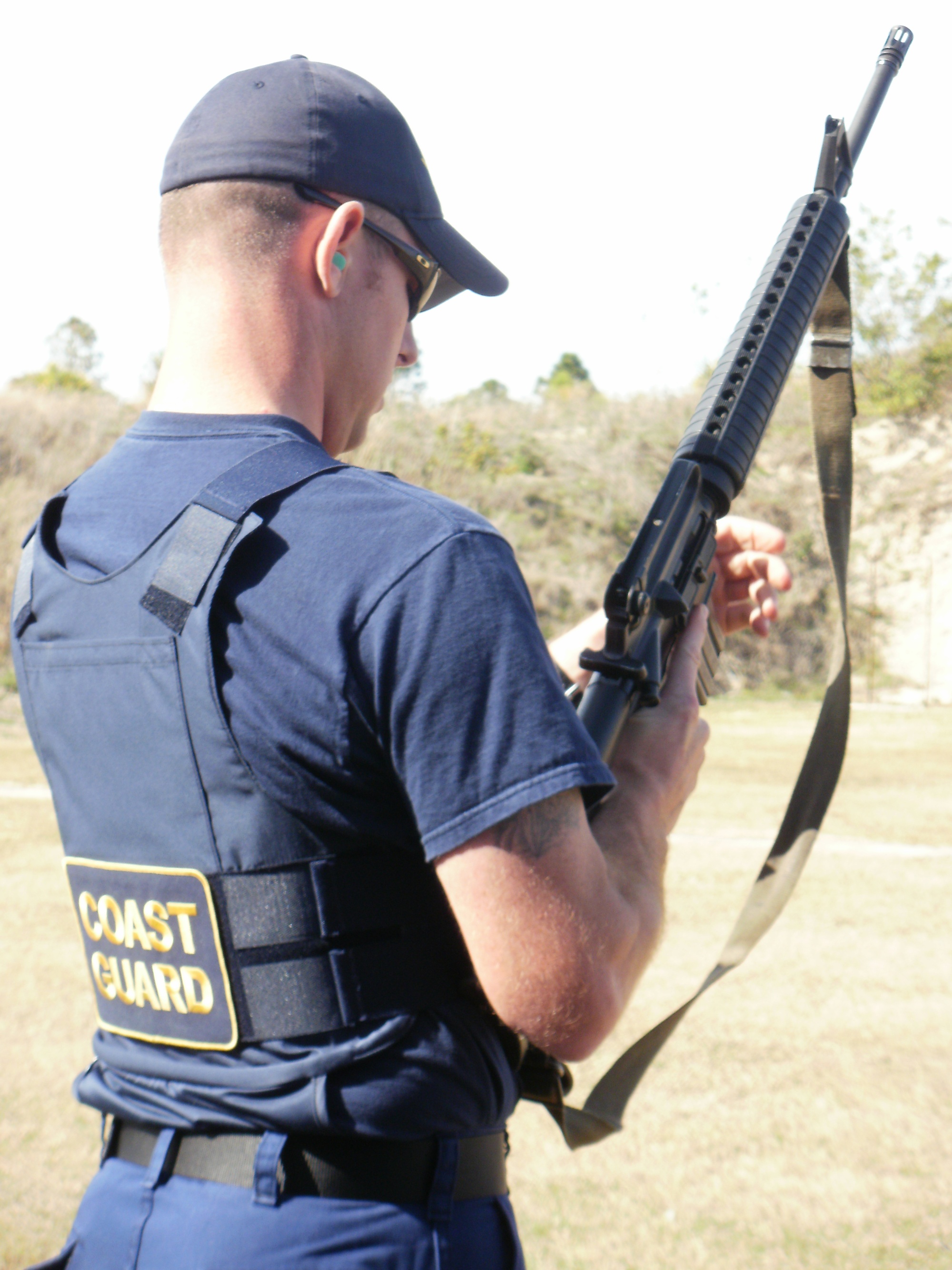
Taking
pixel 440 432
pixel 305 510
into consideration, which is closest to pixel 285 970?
pixel 305 510

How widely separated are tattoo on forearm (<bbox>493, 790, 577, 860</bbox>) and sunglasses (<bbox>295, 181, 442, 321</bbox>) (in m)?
0.72

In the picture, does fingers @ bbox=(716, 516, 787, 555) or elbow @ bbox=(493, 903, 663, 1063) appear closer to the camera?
elbow @ bbox=(493, 903, 663, 1063)

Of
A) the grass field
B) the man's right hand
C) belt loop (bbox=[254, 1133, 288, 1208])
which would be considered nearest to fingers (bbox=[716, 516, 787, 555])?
the man's right hand

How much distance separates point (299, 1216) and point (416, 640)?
1.98ft

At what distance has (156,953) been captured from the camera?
49.9 inches

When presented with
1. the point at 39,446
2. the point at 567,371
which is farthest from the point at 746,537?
the point at 567,371

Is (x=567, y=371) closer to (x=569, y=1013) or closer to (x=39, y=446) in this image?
(x=39, y=446)

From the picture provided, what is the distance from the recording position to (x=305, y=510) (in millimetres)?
1149

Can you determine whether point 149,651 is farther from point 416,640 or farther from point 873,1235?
point 873,1235

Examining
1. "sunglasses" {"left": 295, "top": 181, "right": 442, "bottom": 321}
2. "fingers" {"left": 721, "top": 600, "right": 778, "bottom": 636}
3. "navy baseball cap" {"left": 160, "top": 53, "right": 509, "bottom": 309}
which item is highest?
"navy baseball cap" {"left": 160, "top": 53, "right": 509, "bottom": 309}

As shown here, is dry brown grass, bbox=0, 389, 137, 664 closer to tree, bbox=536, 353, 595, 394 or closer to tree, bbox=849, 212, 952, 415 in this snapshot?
tree, bbox=849, 212, 952, 415

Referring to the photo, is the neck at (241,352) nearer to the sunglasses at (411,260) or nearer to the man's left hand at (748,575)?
the sunglasses at (411,260)

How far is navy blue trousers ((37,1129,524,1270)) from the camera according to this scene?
1154mm

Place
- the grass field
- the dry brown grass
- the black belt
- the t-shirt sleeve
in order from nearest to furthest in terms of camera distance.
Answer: the t-shirt sleeve
the black belt
the grass field
the dry brown grass
